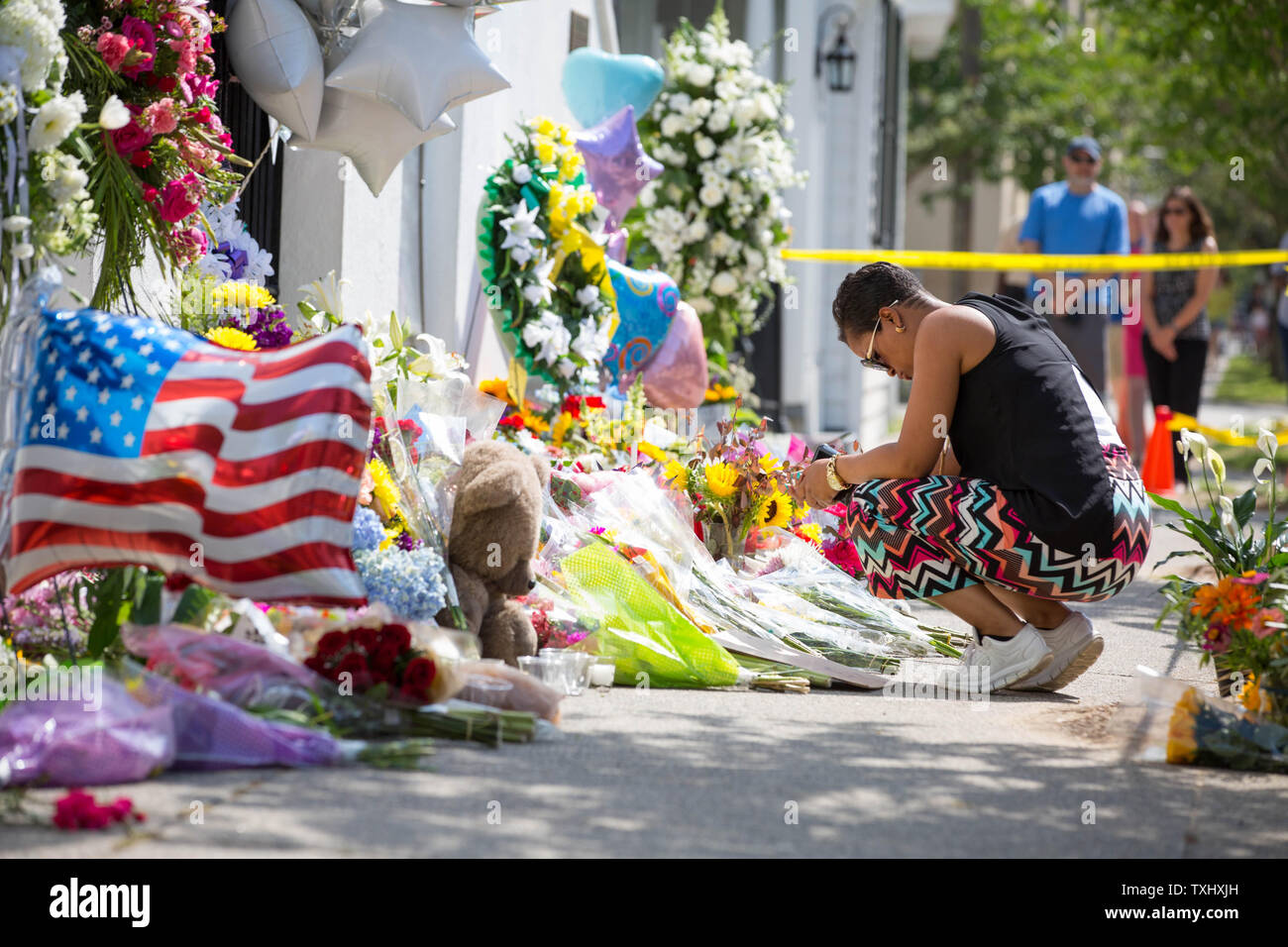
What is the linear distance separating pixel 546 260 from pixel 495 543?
2.85m

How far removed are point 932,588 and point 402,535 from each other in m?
1.67

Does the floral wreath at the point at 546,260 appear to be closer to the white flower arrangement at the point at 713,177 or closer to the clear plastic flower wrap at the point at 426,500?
the white flower arrangement at the point at 713,177

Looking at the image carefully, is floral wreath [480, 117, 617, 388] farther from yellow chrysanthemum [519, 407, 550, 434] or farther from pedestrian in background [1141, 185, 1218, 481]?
pedestrian in background [1141, 185, 1218, 481]

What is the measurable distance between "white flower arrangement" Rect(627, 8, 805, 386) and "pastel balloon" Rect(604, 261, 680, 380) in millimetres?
1796

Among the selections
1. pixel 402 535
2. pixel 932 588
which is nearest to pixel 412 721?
pixel 402 535

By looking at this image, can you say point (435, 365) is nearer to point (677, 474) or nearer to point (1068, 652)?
point (677, 474)

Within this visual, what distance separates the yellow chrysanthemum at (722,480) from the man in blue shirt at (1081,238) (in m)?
5.33

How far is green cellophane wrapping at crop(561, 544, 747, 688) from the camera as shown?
4789 millimetres

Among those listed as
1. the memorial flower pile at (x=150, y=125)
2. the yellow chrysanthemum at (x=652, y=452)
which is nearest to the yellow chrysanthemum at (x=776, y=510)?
the yellow chrysanthemum at (x=652, y=452)

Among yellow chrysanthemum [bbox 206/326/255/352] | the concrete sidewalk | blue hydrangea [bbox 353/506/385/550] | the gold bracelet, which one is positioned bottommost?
the concrete sidewalk

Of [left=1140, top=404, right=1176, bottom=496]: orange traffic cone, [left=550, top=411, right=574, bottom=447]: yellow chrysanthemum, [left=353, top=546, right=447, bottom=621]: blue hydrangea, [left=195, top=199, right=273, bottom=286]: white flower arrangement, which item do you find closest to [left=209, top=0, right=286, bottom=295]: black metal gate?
[left=195, top=199, right=273, bottom=286]: white flower arrangement

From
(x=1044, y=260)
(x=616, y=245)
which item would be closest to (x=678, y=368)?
(x=616, y=245)

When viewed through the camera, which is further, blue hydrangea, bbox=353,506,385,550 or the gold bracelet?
the gold bracelet

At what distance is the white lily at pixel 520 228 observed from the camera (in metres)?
6.93
